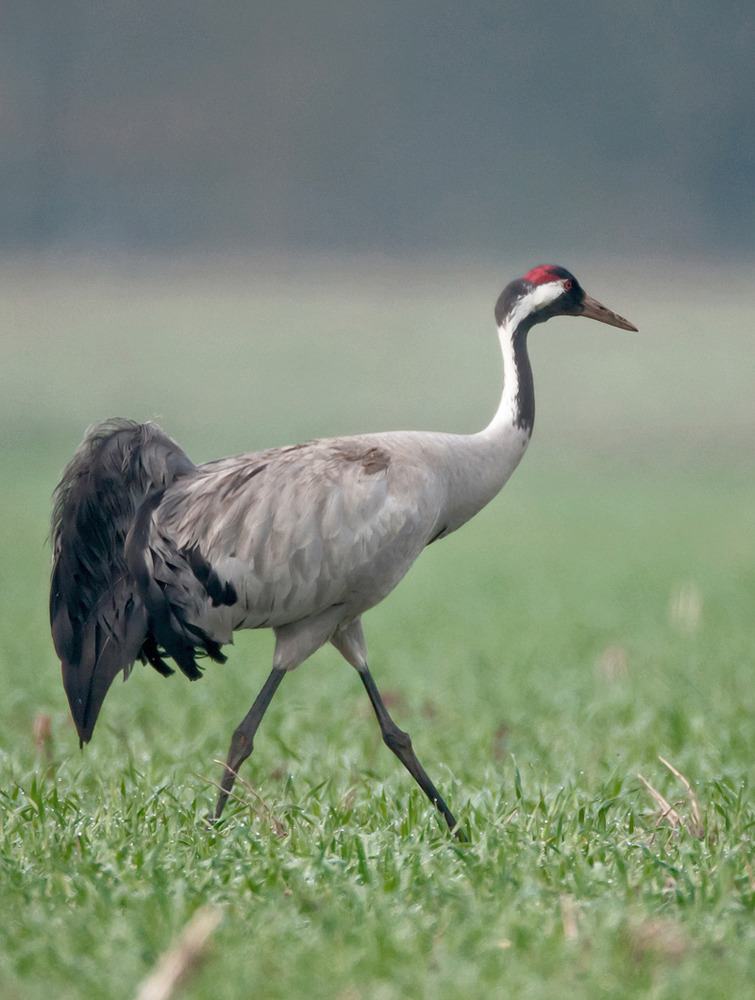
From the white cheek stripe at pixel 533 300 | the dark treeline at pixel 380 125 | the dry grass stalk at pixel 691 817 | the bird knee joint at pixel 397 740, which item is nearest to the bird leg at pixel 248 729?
the bird knee joint at pixel 397 740

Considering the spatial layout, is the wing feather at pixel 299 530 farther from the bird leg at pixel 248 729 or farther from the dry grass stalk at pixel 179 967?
the dry grass stalk at pixel 179 967

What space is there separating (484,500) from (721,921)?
167cm

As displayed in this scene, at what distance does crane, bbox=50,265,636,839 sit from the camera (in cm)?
418

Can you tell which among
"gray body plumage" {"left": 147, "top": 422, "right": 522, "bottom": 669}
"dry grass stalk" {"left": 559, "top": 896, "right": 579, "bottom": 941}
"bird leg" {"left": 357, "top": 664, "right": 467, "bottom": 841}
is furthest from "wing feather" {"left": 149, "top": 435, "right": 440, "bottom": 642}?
"dry grass stalk" {"left": 559, "top": 896, "right": 579, "bottom": 941}

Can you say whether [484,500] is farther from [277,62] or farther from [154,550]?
[277,62]

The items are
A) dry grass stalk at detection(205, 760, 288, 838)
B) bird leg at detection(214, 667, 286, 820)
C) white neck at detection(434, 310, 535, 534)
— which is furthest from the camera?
white neck at detection(434, 310, 535, 534)

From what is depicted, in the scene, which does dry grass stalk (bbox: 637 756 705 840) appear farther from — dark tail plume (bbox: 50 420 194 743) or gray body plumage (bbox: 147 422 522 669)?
dark tail plume (bbox: 50 420 194 743)

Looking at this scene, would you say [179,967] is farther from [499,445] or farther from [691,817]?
[499,445]

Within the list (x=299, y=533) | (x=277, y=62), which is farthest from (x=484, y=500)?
(x=277, y=62)

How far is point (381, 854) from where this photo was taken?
377 cm

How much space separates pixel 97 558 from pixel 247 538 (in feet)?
1.76

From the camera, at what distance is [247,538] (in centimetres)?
422

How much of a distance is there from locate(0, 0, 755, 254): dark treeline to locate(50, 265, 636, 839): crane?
3945 centimetres

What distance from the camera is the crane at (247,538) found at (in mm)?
4184
